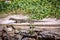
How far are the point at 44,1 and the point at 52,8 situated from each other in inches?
12.8

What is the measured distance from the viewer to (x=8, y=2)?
17.8 ft

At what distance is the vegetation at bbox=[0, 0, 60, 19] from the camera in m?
5.01

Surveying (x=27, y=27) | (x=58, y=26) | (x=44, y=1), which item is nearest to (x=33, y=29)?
(x=27, y=27)

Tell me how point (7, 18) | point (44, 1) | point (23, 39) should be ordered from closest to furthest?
point (23, 39) → point (7, 18) → point (44, 1)

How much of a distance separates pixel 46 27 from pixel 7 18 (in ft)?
3.08

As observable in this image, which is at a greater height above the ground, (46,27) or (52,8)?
(52,8)

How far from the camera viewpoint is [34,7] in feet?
16.9

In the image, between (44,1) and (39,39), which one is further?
(44,1)

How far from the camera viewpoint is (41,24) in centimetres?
473

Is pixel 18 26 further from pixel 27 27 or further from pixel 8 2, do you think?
pixel 8 2

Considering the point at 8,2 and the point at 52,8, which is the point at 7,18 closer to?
the point at 8,2

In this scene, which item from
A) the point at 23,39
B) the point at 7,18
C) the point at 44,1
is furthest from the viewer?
the point at 44,1

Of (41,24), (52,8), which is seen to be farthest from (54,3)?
(41,24)

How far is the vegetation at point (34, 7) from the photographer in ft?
16.4
